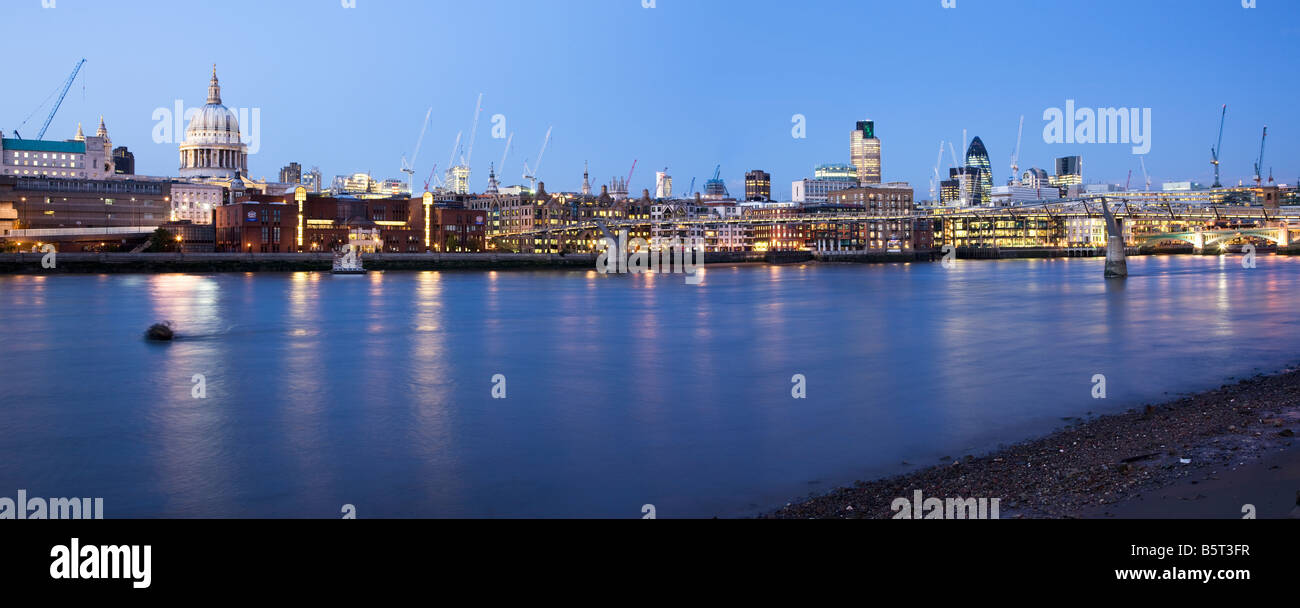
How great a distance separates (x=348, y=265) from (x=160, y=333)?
4913cm

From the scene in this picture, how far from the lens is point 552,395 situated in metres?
16.6

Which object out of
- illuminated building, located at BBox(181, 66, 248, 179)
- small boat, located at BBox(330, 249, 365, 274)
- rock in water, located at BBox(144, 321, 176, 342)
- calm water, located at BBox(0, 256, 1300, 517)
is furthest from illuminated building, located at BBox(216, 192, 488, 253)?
rock in water, located at BBox(144, 321, 176, 342)

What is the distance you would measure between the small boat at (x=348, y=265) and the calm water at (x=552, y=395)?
35.3 metres

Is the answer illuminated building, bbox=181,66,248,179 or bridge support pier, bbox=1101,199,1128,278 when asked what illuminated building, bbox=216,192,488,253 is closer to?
illuminated building, bbox=181,66,248,179

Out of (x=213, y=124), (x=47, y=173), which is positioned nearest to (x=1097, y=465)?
(x=213, y=124)

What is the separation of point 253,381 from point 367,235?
7510cm

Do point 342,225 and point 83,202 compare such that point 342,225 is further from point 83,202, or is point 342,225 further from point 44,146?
point 44,146

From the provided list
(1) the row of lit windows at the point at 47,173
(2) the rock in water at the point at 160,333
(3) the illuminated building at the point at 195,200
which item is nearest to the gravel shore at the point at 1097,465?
(2) the rock in water at the point at 160,333

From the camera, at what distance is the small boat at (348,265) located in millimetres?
74000

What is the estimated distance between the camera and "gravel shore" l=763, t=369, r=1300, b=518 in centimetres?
742

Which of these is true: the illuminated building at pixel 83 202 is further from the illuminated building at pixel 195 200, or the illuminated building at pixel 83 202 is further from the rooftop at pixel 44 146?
the rooftop at pixel 44 146

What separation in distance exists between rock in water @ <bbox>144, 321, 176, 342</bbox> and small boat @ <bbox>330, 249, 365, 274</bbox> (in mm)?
47833
